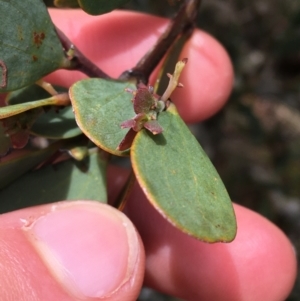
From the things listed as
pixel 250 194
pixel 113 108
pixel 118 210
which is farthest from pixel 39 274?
pixel 250 194

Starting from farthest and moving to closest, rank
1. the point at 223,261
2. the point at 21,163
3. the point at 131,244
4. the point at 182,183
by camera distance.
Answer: the point at 223,261, the point at 131,244, the point at 21,163, the point at 182,183

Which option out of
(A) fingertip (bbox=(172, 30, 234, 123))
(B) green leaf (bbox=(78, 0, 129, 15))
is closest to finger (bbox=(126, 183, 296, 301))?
(A) fingertip (bbox=(172, 30, 234, 123))

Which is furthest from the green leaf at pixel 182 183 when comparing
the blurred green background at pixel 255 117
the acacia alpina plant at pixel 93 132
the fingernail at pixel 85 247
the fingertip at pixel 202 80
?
the blurred green background at pixel 255 117

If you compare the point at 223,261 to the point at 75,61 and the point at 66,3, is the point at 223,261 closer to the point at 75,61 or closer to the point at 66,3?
the point at 75,61

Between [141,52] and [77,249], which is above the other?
[141,52]

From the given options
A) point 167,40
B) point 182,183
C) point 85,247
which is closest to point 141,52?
point 167,40

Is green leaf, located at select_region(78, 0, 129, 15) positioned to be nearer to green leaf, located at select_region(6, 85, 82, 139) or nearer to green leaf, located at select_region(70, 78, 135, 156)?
green leaf, located at select_region(70, 78, 135, 156)

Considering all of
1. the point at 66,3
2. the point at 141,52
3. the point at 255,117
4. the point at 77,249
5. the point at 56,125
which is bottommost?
the point at 255,117
